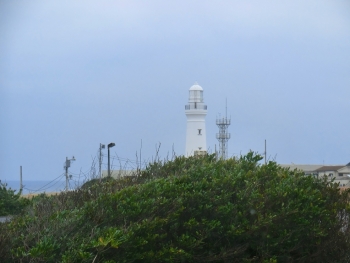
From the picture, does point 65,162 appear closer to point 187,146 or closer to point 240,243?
point 187,146

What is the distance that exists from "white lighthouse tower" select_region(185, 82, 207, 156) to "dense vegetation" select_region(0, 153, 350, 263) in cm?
3473

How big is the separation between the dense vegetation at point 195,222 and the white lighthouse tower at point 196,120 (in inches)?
1367

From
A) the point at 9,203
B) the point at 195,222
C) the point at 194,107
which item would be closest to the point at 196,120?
the point at 194,107

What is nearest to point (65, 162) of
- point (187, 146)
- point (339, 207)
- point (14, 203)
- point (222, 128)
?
point (14, 203)

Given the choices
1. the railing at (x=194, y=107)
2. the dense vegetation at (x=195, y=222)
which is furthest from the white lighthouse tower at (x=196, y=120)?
the dense vegetation at (x=195, y=222)

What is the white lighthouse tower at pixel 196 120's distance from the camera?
45.0 metres

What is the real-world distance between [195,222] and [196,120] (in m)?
38.3

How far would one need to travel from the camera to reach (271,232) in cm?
853

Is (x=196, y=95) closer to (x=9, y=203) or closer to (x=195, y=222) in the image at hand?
(x=9, y=203)

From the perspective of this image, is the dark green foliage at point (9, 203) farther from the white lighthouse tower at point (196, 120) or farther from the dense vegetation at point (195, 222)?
the white lighthouse tower at point (196, 120)

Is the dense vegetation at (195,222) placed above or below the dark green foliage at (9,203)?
above

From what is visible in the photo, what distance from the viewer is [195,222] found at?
7.95 m

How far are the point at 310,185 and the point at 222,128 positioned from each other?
41797 millimetres

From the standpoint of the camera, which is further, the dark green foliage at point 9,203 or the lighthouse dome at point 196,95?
the lighthouse dome at point 196,95
